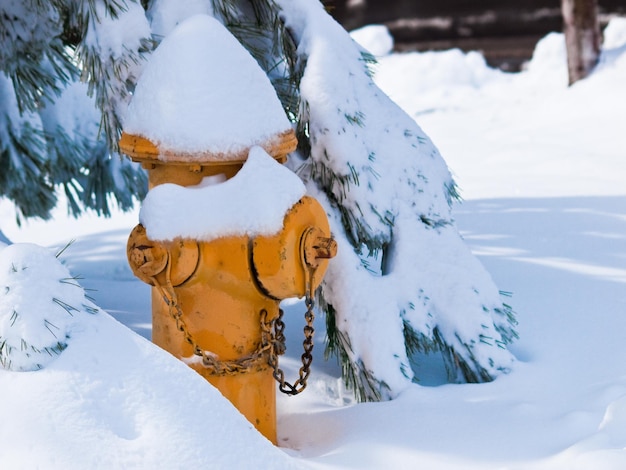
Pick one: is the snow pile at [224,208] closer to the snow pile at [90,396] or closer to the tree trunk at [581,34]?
the snow pile at [90,396]

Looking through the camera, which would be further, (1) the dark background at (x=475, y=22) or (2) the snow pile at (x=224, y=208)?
(1) the dark background at (x=475, y=22)

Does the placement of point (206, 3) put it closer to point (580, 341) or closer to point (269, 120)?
point (269, 120)

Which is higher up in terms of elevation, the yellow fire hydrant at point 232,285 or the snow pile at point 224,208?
the snow pile at point 224,208

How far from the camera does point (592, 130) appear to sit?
277 inches

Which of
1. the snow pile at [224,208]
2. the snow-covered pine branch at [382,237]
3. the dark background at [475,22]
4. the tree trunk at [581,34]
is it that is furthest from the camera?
the dark background at [475,22]

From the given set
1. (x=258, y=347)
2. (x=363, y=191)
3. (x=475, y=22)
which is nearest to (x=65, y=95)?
(x=363, y=191)

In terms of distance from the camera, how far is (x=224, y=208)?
7.69 feet

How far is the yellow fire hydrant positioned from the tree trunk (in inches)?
268

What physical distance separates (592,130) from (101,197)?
381 cm

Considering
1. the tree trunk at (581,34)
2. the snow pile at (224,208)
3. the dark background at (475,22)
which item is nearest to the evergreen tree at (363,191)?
the snow pile at (224,208)


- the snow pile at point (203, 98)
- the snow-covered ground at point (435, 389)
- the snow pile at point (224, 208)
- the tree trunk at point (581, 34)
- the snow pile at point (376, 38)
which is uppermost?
the snow pile at point (203, 98)

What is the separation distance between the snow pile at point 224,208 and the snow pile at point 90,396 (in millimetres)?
402

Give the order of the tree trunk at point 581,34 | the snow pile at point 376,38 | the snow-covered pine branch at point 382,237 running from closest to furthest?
the snow-covered pine branch at point 382,237 → the tree trunk at point 581,34 → the snow pile at point 376,38

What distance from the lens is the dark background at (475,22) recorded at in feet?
35.1
